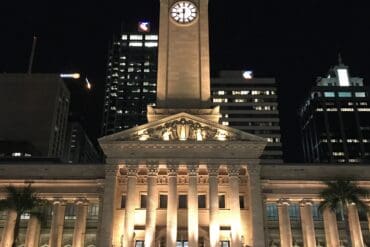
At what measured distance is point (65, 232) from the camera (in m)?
74.8

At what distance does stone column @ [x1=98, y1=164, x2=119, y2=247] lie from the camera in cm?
6044

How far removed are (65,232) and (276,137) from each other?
9804 centimetres

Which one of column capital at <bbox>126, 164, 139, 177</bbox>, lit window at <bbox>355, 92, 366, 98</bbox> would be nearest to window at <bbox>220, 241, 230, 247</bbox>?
column capital at <bbox>126, 164, 139, 177</bbox>

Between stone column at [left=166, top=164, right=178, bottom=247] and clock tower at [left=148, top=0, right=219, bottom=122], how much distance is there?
13.1m

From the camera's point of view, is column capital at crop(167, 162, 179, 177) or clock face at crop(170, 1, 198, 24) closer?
column capital at crop(167, 162, 179, 177)

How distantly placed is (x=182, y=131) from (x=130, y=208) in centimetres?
1340

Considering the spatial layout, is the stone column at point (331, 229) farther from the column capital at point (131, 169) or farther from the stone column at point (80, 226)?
the stone column at point (80, 226)

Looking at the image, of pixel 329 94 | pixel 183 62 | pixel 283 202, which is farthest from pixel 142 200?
pixel 329 94

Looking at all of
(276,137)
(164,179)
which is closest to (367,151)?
(276,137)

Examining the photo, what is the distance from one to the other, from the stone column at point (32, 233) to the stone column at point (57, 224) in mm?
2384

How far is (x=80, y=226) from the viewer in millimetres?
66375

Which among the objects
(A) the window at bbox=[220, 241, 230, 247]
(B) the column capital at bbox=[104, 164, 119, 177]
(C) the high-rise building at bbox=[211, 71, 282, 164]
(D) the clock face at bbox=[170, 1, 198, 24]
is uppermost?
(C) the high-rise building at bbox=[211, 71, 282, 164]

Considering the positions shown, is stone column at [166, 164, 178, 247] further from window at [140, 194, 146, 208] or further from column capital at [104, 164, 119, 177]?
column capital at [104, 164, 119, 177]

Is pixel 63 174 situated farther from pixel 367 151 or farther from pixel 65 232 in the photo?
pixel 367 151
